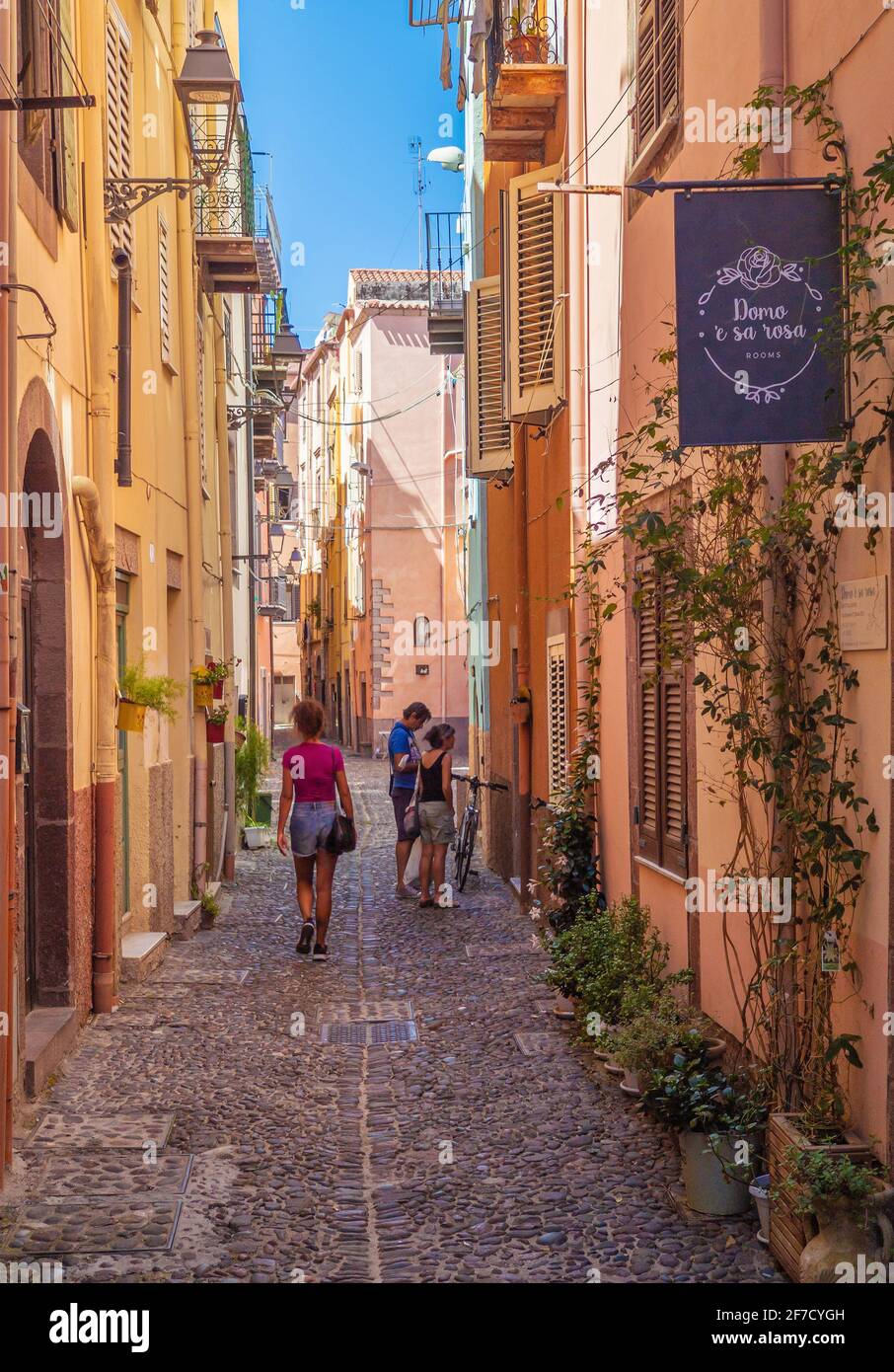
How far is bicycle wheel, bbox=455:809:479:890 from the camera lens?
14.8m

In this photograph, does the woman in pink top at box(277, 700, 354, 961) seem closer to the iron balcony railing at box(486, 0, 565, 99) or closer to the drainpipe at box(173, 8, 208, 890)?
the drainpipe at box(173, 8, 208, 890)

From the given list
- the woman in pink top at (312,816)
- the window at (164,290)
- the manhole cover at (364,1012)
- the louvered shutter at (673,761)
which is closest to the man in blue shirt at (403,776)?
the woman in pink top at (312,816)

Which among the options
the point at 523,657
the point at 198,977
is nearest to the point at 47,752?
the point at 198,977

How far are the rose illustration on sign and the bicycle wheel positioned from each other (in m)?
10.0

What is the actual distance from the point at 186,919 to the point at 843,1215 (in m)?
7.94

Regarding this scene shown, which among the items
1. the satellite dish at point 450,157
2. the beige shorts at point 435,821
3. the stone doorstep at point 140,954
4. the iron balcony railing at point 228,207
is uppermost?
the satellite dish at point 450,157

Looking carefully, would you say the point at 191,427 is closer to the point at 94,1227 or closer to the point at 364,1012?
the point at 364,1012

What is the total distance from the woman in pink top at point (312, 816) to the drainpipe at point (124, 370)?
2.85 m

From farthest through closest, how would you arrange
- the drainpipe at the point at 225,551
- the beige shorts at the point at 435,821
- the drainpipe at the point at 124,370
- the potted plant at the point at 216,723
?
the drainpipe at the point at 225,551, the potted plant at the point at 216,723, the beige shorts at the point at 435,821, the drainpipe at the point at 124,370

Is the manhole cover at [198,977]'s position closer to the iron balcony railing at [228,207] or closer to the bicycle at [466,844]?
the bicycle at [466,844]

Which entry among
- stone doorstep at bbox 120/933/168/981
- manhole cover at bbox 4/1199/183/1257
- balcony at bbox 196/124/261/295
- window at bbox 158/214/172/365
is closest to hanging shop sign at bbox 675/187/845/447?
manhole cover at bbox 4/1199/183/1257

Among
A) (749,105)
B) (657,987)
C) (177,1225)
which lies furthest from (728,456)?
(177,1225)

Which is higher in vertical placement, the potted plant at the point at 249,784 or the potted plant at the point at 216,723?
the potted plant at the point at 216,723

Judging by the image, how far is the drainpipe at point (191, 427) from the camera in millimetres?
12922
